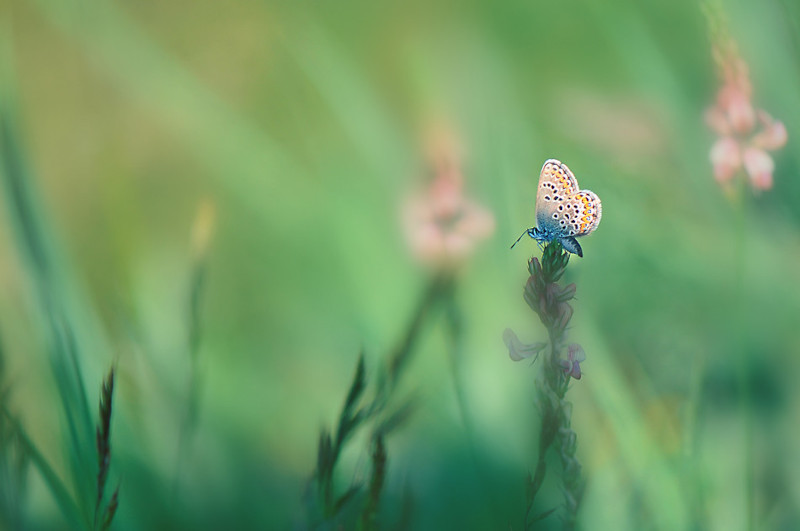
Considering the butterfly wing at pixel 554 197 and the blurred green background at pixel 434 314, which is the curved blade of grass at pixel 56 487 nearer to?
the blurred green background at pixel 434 314

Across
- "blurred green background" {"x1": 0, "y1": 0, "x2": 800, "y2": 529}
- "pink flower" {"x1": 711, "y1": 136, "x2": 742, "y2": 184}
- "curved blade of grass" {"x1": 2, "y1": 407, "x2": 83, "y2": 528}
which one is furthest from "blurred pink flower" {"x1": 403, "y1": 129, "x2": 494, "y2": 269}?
"curved blade of grass" {"x1": 2, "y1": 407, "x2": 83, "y2": 528}

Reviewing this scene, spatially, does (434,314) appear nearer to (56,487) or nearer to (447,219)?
(447,219)

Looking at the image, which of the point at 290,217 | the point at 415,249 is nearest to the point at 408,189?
the point at 415,249

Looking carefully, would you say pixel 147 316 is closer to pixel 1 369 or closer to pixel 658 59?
pixel 1 369

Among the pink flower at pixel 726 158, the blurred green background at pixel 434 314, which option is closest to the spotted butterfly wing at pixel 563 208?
the blurred green background at pixel 434 314

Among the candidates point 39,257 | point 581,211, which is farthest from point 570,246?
point 39,257
